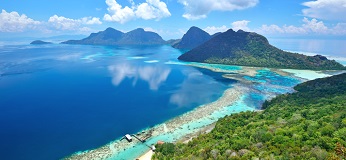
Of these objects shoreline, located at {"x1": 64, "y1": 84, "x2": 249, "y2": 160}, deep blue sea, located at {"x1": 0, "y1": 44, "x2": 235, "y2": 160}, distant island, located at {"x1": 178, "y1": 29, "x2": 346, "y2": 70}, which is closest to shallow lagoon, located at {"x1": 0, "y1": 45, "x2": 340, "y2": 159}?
deep blue sea, located at {"x1": 0, "y1": 44, "x2": 235, "y2": 160}

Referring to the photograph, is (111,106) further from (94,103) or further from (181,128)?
(181,128)

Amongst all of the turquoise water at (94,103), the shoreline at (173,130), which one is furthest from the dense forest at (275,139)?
the turquoise water at (94,103)

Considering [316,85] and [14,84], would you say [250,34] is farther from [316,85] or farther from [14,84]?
[14,84]

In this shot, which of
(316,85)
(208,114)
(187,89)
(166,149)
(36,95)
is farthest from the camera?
(187,89)

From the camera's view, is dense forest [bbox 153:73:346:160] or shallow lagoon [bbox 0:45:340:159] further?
shallow lagoon [bbox 0:45:340:159]

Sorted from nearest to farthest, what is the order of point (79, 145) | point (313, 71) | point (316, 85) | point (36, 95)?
point (79, 145) → point (316, 85) → point (36, 95) → point (313, 71)

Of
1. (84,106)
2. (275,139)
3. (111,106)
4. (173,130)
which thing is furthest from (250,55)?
(275,139)

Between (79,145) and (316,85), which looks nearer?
(79,145)

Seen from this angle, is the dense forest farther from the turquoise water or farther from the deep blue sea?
the deep blue sea

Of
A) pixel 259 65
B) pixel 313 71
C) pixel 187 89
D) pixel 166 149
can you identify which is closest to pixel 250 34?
pixel 259 65
